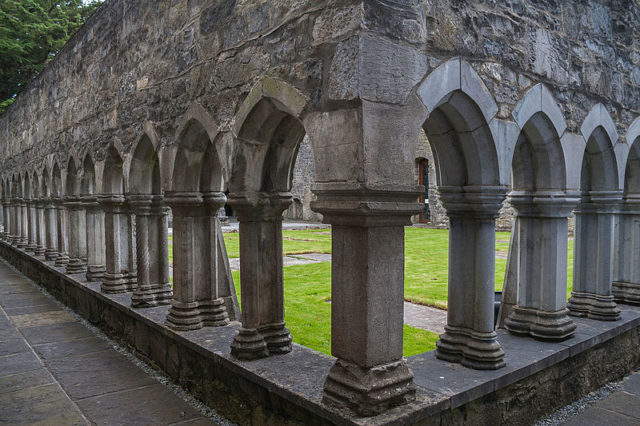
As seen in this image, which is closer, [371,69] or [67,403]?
[371,69]

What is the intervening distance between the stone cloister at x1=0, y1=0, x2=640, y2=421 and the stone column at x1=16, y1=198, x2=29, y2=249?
21.6 ft

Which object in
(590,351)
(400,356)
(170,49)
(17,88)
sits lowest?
(590,351)

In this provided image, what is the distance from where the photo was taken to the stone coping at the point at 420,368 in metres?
2.58

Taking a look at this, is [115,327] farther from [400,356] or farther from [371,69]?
[371,69]

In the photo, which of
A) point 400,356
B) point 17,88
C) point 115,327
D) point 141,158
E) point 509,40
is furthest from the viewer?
point 17,88

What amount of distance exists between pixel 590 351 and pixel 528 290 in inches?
26.2

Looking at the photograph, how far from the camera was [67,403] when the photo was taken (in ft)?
12.4

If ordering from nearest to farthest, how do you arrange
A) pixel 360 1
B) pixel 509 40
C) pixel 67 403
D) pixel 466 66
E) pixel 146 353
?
1. pixel 360 1
2. pixel 466 66
3. pixel 509 40
4. pixel 67 403
5. pixel 146 353

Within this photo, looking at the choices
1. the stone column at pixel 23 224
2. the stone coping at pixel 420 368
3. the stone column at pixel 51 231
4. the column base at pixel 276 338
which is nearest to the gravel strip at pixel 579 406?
the stone coping at pixel 420 368

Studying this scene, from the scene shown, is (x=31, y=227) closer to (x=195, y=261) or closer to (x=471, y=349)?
(x=195, y=261)

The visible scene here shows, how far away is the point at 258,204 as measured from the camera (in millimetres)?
3506

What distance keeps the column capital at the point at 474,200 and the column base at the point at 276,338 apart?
142 centimetres

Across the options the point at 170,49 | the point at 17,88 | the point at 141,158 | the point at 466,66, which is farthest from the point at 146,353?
the point at 17,88

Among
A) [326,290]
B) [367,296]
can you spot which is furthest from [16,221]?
[367,296]
